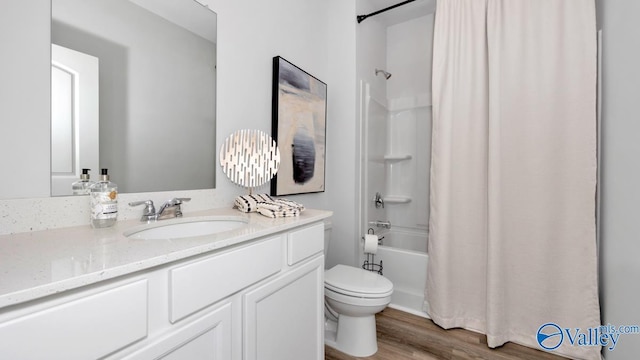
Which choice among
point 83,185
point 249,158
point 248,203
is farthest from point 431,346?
point 83,185

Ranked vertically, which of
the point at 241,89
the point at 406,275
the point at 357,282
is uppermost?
the point at 241,89

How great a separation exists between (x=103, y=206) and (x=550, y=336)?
2.44m

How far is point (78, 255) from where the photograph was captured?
0.59 meters

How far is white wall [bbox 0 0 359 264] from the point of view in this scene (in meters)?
0.76

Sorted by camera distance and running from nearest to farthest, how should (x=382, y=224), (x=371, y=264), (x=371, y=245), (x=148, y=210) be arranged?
(x=148, y=210), (x=371, y=245), (x=371, y=264), (x=382, y=224)

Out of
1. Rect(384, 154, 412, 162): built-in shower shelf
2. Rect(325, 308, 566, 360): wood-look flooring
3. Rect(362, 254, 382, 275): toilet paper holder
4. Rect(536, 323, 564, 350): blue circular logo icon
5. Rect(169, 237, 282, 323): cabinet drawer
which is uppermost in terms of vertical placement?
Rect(384, 154, 412, 162): built-in shower shelf

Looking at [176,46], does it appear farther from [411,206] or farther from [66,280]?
[411,206]

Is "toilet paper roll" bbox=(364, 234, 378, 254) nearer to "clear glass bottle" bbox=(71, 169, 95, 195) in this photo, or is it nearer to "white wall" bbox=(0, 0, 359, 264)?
"white wall" bbox=(0, 0, 359, 264)

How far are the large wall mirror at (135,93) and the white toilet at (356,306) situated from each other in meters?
0.97

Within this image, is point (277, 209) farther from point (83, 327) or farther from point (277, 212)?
point (83, 327)

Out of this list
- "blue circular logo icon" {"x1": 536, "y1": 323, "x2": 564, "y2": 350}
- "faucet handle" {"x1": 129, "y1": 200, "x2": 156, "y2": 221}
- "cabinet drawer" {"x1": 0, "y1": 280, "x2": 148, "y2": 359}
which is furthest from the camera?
"blue circular logo icon" {"x1": 536, "y1": 323, "x2": 564, "y2": 350}

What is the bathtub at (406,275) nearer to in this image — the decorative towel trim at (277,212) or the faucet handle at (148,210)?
the decorative towel trim at (277,212)

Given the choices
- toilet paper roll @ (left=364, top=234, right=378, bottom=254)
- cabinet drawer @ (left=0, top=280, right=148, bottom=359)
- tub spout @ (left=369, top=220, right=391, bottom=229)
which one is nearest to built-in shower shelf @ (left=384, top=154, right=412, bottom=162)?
tub spout @ (left=369, top=220, right=391, bottom=229)

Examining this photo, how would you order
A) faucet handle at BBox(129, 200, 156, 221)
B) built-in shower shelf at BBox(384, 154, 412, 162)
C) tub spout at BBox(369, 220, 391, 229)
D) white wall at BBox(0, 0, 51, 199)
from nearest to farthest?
white wall at BBox(0, 0, 51, 199)
faucet handle at BBox(129, 200, 156, 221)
tub spout at BBox(369, 220, 391, 229)
built-in shower shelf at BBox(384, 154, 412, 162)
